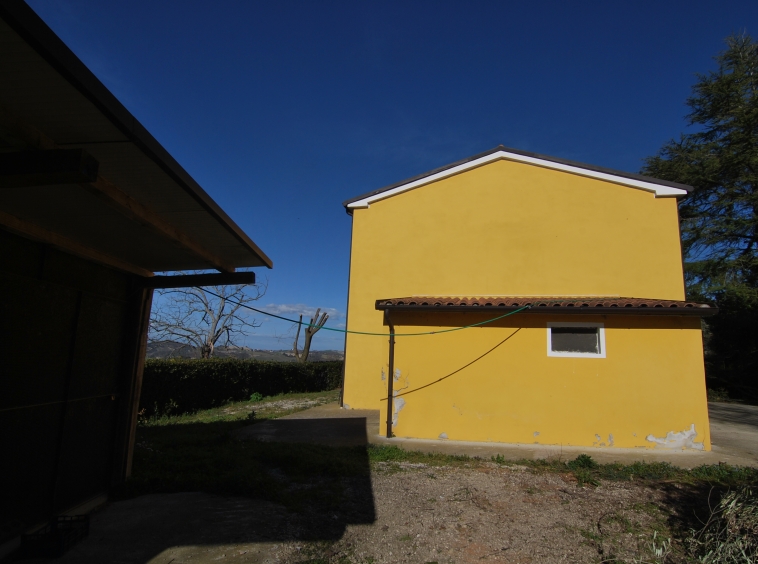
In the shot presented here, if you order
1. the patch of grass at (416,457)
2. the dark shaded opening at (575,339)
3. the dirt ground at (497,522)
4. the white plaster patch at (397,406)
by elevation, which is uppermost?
the dark shaded opening at (575,339)

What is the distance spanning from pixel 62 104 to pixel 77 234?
225 cm

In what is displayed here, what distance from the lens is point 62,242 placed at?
A: 410 cm

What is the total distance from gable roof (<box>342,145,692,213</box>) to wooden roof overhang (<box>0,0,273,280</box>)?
7837 millimetres

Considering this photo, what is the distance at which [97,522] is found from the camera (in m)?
4.11

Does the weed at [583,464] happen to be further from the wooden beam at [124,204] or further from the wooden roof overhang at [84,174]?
the wooden beam at [124,204]

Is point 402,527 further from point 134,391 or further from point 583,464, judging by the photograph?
point 583,464

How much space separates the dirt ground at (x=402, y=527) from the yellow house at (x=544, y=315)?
264 centimetres

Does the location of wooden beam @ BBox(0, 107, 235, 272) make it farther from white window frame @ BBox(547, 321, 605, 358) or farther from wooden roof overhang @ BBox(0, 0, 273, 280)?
white window frame @ BBox(547, 321, 605, 358)

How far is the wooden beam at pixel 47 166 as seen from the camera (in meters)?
2.47

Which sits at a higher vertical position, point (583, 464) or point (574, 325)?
point (574, 325)

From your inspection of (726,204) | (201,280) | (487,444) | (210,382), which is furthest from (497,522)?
(726,204)

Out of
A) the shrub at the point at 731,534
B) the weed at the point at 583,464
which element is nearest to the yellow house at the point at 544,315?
the weed at the point at 583,464

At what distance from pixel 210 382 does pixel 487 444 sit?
9.87m

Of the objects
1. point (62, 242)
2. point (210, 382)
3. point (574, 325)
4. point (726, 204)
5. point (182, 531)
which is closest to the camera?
point (182, 531)
